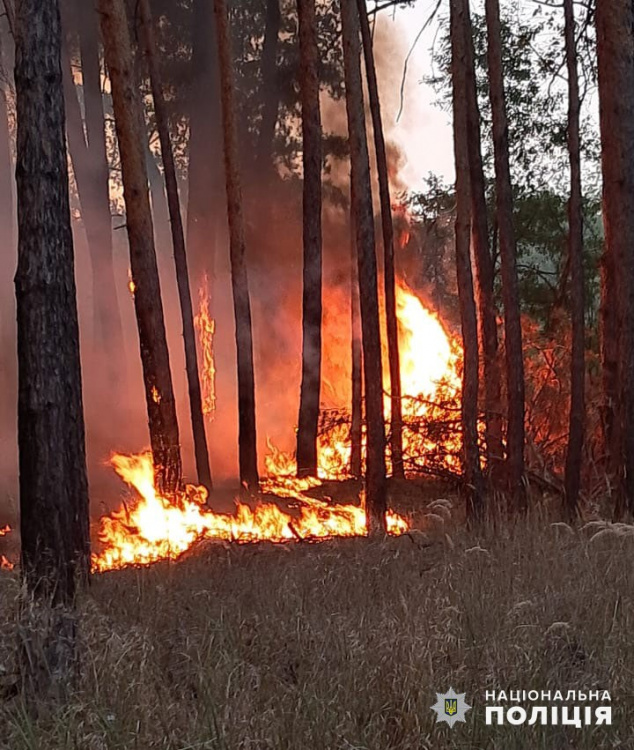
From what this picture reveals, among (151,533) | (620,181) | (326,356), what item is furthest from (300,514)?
(326,356)

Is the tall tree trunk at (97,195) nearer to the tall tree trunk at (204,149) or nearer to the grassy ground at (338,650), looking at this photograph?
the tall tree trunk at (204,149)

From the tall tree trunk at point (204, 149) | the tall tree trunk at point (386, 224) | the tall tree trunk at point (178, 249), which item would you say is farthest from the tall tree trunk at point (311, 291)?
the tall tree trunk at point (204, 149)

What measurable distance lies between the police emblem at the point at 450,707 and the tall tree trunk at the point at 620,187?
5.85 meters

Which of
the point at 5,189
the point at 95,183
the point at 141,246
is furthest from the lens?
the point at 5,189

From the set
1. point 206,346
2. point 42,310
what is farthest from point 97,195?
point 42,310

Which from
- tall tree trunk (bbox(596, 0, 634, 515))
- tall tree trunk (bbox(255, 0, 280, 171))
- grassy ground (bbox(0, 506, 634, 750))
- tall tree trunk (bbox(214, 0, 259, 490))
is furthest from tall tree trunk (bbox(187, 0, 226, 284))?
grassy ground (bbox(0, 506, 634, 750))

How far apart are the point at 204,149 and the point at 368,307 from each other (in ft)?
37.7

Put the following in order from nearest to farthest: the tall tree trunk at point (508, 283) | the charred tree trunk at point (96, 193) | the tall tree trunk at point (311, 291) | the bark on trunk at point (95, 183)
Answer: the tall tree trunk at point (508, 283) → the tall tree trunk at point (311, 291) → the bark on trunk at point (95, 183) → the charred tree trunk at point (96, 193)

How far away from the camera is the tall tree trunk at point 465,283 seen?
9.59 m

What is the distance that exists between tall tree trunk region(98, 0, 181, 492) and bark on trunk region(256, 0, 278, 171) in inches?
361

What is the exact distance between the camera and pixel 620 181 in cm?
961

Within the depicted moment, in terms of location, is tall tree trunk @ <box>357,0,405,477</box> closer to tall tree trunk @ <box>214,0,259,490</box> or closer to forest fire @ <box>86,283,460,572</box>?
forest fire @ <box>86,283,460,572</box>

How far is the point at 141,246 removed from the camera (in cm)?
1044

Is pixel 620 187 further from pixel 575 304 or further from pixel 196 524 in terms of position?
pixel 196 524
